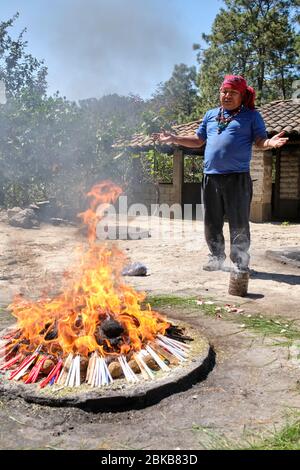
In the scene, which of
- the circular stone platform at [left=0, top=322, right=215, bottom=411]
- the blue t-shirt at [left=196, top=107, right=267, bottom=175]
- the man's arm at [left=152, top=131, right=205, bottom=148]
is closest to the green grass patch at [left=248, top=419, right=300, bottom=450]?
the circular stone platform at [left=0, top=322, right=215, bottom=411]

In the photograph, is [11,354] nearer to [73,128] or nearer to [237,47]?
[73,128]

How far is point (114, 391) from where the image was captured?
266 centimetres

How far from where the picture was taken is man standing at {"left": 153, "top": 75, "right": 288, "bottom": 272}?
540 cm

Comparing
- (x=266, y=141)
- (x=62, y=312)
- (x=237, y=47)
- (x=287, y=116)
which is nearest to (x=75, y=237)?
(x=266, y=141)

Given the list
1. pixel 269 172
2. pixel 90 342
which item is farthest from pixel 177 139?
pixel 269 172

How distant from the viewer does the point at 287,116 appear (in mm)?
15180

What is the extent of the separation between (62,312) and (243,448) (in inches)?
71.1

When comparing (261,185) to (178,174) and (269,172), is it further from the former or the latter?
(178,174)

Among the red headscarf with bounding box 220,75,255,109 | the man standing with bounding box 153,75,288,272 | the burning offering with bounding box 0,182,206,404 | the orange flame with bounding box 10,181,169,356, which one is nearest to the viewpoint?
the burning offering with bounding box 0,182,206,404

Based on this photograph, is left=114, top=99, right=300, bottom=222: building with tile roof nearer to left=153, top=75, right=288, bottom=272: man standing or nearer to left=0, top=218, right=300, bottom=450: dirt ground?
left=153, top=75, right=288, bottom=272: man standing

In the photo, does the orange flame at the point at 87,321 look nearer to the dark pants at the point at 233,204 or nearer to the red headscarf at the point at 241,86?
the dark pants at the point at 233,204

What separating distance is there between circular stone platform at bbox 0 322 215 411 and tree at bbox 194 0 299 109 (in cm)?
2604

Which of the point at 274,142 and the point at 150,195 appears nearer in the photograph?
the point at 274,142

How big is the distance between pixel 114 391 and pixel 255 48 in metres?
27.5
